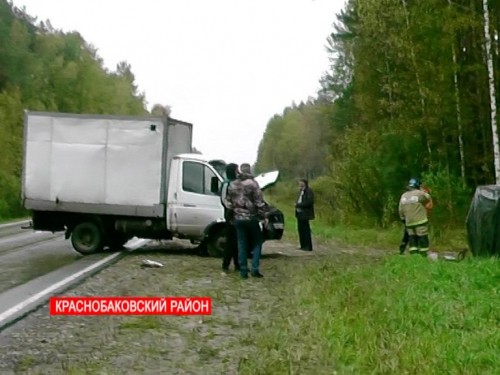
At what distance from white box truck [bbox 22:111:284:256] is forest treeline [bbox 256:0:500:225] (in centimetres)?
810

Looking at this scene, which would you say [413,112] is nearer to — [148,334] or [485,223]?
[485,223]

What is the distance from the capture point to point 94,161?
53.8ft

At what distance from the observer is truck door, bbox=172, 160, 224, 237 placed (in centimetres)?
1592

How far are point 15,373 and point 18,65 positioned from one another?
58.6 metres

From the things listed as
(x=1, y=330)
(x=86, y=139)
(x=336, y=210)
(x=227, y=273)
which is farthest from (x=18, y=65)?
(x=1, y=330)

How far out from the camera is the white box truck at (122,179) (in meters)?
16.1

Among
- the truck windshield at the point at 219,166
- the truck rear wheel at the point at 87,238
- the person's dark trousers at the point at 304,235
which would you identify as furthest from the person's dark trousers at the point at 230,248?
the person's dark trousers at the point at 304,235

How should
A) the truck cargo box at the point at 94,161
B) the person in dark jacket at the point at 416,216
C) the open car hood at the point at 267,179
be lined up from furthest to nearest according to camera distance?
1. the open car hood at the point at 267,179
2. the truck cargo box at the point at 94,161
3. the person in dark jacket at the point at 416,216

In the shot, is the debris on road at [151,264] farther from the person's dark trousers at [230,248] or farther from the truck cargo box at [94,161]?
the truck cargo box at [94,161]

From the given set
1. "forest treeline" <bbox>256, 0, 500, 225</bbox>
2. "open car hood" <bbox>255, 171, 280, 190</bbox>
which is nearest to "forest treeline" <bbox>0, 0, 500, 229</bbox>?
"forest treeline" <bbox>256, 0, 500, 225</bbox>

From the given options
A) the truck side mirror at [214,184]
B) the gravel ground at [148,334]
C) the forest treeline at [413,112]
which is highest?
the forest treeline at [413,112]

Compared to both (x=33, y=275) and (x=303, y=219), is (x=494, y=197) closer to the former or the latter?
(x=303, y=219)

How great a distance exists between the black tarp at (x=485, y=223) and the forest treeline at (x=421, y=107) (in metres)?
5.84

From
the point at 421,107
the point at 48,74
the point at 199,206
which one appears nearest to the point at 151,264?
the point at 199,206
